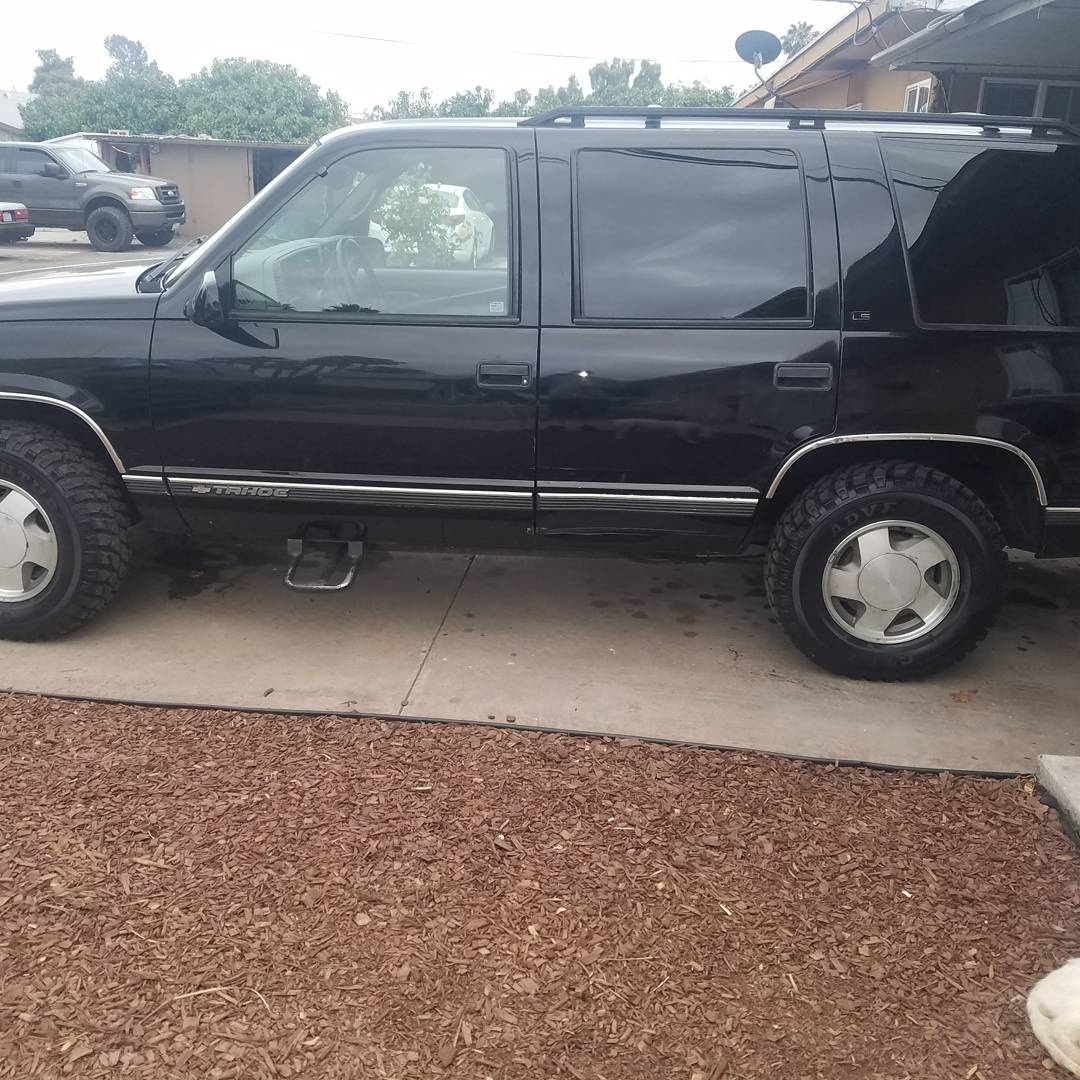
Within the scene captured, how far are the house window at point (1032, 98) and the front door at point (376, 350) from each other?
7.29 m

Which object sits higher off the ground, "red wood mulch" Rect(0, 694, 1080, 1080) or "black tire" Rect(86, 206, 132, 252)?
"black tire" Rect(86, 206, 132, 252)

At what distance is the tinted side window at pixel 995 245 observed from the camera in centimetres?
344

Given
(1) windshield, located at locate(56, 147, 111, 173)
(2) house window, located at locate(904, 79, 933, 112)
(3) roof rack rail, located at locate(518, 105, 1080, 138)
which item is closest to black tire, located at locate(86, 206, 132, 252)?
(1) windshield, located at locate(56, 147, 111, 173)

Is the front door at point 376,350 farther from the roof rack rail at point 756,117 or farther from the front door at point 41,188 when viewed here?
the front door at point 41,188

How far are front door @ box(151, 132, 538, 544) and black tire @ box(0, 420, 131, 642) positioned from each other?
1.05 feet

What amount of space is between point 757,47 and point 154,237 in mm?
15334

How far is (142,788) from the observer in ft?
9.98

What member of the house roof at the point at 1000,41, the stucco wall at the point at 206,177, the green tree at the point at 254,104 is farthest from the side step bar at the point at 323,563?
the green tree at the point at 254,104

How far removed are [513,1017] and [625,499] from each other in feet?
6.23

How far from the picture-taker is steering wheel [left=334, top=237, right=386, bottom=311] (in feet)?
11.9

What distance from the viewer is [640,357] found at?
3.50 meters

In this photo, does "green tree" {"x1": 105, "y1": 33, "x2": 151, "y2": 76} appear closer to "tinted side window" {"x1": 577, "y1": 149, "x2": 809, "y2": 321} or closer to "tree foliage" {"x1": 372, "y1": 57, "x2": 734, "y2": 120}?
Answer: "tree foliage" {"x1": 372, "y1": 57, "x2": 734, "y2": 120}

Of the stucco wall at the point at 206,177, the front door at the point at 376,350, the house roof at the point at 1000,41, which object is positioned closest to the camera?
the front door at the point at 376,350

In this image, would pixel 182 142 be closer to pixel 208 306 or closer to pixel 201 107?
pixel 201 107
